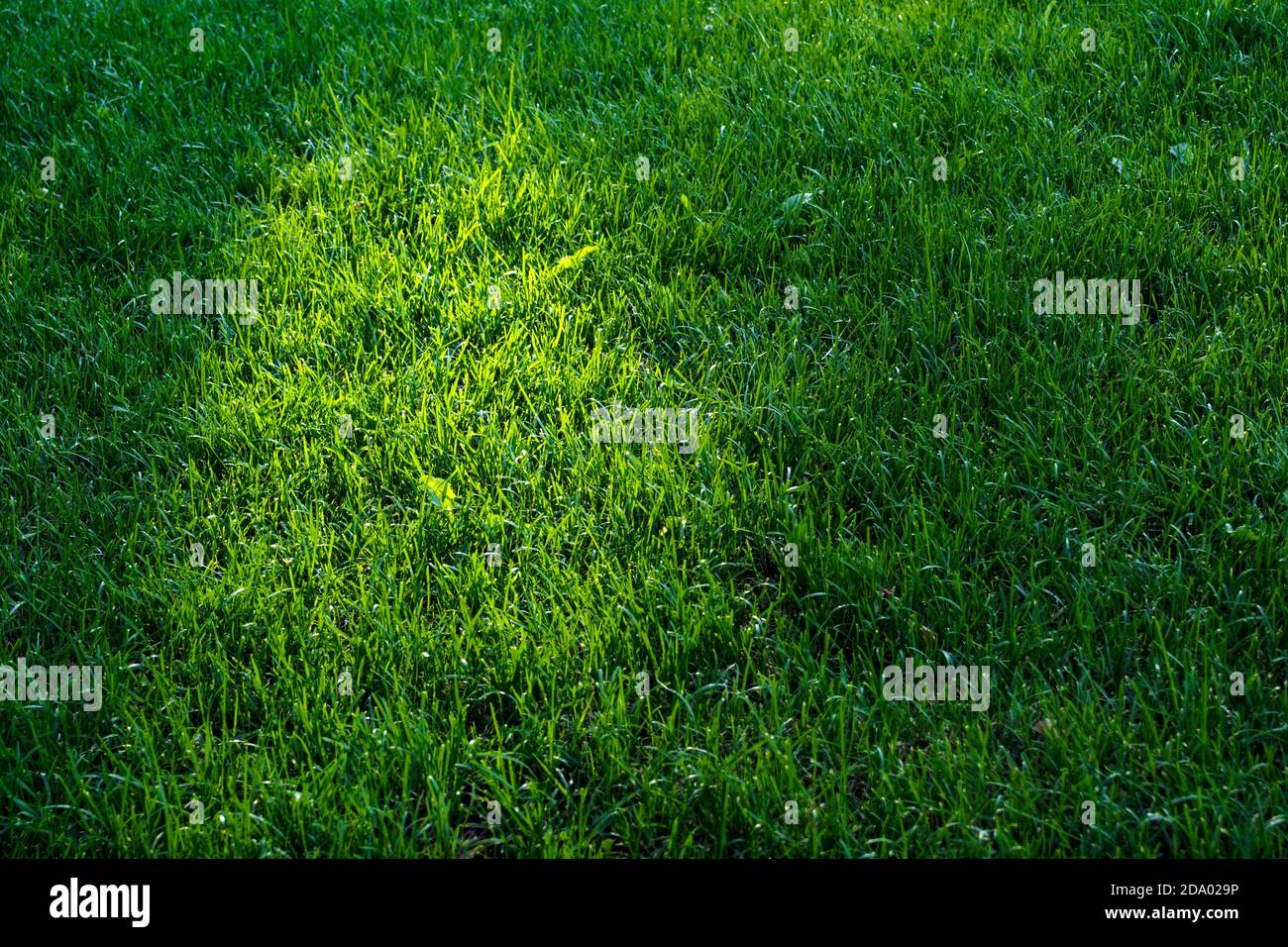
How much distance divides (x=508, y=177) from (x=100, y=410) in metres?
1.91

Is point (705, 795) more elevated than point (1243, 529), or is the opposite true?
point (1243, 529)

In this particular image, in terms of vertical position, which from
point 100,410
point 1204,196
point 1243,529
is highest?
point 1204,196

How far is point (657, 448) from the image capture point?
383cm

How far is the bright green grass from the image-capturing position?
292 cm

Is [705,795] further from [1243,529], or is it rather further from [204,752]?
[1243,529]

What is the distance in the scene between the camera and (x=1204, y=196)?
455 cm

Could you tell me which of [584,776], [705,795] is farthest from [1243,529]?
[584,776]

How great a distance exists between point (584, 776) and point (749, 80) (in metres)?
3.67

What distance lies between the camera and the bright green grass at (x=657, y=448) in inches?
115
